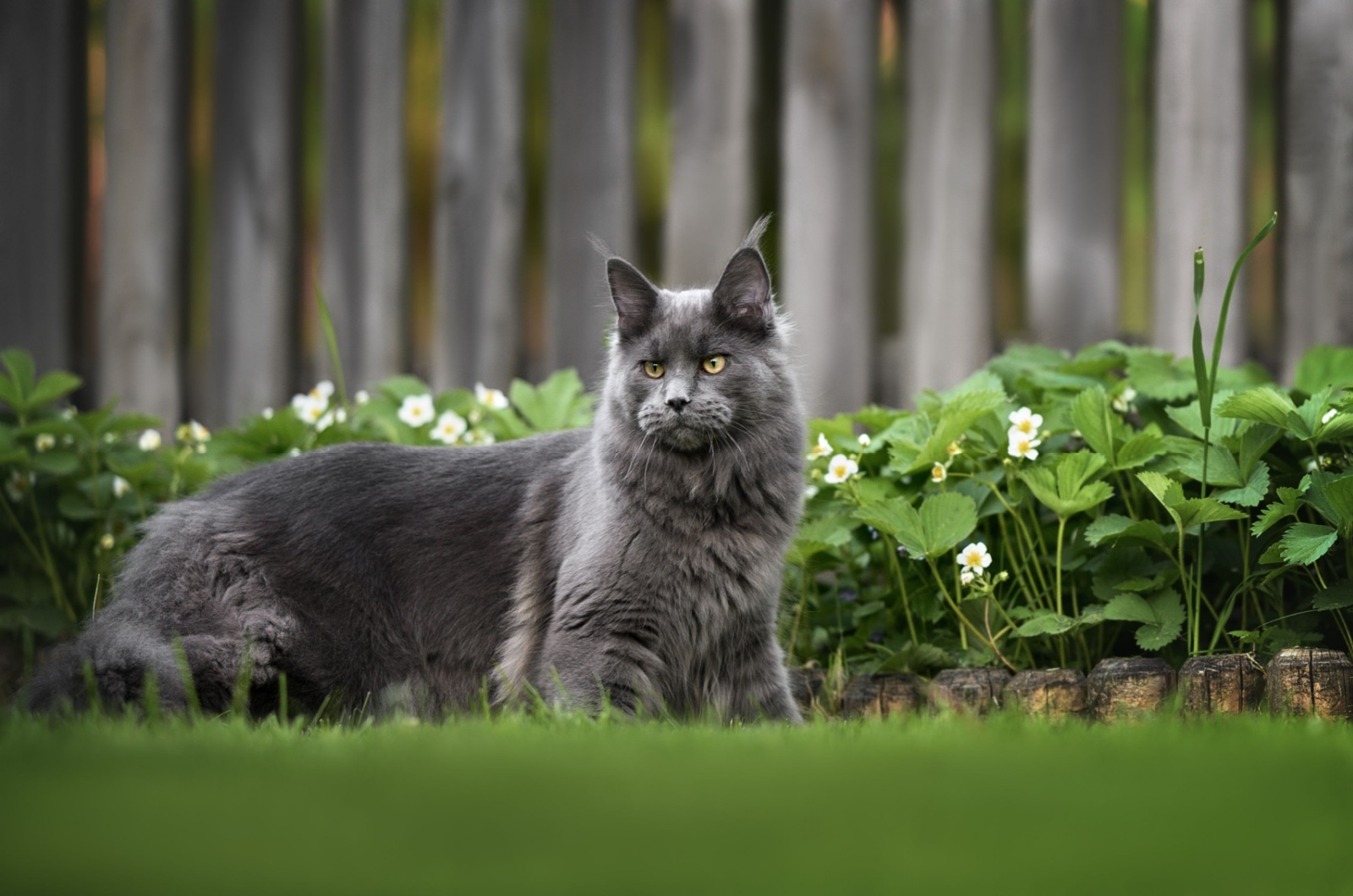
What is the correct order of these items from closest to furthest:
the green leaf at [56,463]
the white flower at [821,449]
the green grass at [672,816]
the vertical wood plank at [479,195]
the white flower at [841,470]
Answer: the green grass at [672,816], the white flower at [841,470], the white flower at [821,449], the green leaf at [56,463], the vertical wood plank at [479,195]

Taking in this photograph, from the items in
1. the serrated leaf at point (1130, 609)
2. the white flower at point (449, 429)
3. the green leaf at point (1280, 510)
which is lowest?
the serrated leaf at point (1130, 609)

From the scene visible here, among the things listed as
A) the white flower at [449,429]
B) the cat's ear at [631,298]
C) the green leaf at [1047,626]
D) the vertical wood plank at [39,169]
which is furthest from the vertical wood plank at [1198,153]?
the vertical wood plank at [39,169]

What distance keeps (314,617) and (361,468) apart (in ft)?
1.23

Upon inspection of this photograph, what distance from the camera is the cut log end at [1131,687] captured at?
2.37m

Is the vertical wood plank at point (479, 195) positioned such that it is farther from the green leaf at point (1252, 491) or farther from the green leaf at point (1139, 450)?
the green leaf at point (1252, 491)

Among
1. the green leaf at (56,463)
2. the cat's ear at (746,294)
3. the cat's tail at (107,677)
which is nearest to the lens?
the cat's tail at (107,677)

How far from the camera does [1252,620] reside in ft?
8.55

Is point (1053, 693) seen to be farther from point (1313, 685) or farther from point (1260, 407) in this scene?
point (1260, 407)

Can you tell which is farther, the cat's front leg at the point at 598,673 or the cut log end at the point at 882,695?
the cut log end at the point at 882,695

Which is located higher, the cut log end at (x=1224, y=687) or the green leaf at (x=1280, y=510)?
the green leaf at (x=1280, y=510)

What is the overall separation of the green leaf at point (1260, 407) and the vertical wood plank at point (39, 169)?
3.45m

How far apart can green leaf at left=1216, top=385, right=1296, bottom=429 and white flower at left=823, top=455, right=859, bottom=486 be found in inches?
32.0

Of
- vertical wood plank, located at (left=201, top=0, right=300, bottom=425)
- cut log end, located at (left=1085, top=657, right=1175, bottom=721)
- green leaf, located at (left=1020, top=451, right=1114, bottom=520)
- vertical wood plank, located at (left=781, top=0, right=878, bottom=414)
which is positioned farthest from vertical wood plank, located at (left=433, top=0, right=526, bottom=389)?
cut log end, located at (left=1085, top=657, right=1175, bottom=721)

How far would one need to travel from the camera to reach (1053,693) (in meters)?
2.43
